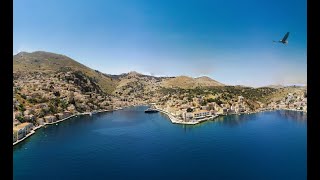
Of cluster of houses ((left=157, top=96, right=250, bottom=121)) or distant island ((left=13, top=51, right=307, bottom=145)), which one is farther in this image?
cluster of houses ((left=157, top=96, right=250, bottom=121))

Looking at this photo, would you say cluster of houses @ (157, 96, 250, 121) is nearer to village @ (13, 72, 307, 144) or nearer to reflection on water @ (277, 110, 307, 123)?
village @ (13, 72, 307, 144)

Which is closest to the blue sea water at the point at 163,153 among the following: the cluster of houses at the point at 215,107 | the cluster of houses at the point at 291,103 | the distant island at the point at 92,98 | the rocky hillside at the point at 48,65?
the distant island at the point at 92,98

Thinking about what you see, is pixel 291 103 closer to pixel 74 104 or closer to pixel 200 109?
pixel 200 109

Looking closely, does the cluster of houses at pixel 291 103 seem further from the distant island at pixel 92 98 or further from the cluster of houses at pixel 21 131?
the cluster of houses at pixel 21 131

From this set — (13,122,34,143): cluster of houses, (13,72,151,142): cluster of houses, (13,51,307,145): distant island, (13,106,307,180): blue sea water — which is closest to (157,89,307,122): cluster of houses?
(13,51,307,145): distant island

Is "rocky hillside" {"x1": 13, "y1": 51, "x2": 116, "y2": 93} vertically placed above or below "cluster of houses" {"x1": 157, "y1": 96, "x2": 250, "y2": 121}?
above

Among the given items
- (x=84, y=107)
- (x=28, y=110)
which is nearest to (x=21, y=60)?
(x=84, y=107)
